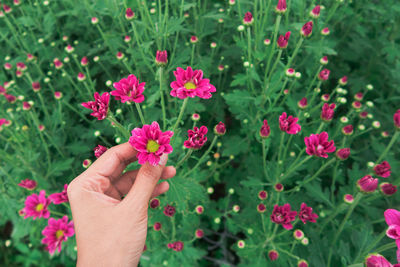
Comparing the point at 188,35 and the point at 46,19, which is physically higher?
the point at 46,19

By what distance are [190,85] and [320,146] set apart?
761 mm

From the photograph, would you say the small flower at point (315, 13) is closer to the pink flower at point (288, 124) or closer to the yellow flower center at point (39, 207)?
the pink flower at point (288, 124)

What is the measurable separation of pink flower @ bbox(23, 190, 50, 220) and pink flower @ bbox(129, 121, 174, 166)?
1113mm

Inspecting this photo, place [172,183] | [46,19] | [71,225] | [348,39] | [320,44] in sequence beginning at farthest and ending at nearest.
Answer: [348,39] → [46,19] → [320,44] → [71,225] → [172,183]

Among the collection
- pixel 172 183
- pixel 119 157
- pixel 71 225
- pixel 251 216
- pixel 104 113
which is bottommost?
pixel 251 216

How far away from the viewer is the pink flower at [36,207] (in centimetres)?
172

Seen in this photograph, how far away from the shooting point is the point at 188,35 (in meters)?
2.56

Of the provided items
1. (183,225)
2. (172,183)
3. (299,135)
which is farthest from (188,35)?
(183,225)

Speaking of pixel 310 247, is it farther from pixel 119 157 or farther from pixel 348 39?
pixel 348 39

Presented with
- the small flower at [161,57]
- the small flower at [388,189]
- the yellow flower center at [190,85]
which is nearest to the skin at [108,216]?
the yellow flower center at [190,85]

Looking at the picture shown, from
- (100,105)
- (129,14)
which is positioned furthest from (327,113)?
(129,14)

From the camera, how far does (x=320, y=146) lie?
4.49 feet

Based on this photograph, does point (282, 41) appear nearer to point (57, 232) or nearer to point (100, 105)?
point (100, 105)

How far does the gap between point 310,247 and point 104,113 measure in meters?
1.46
